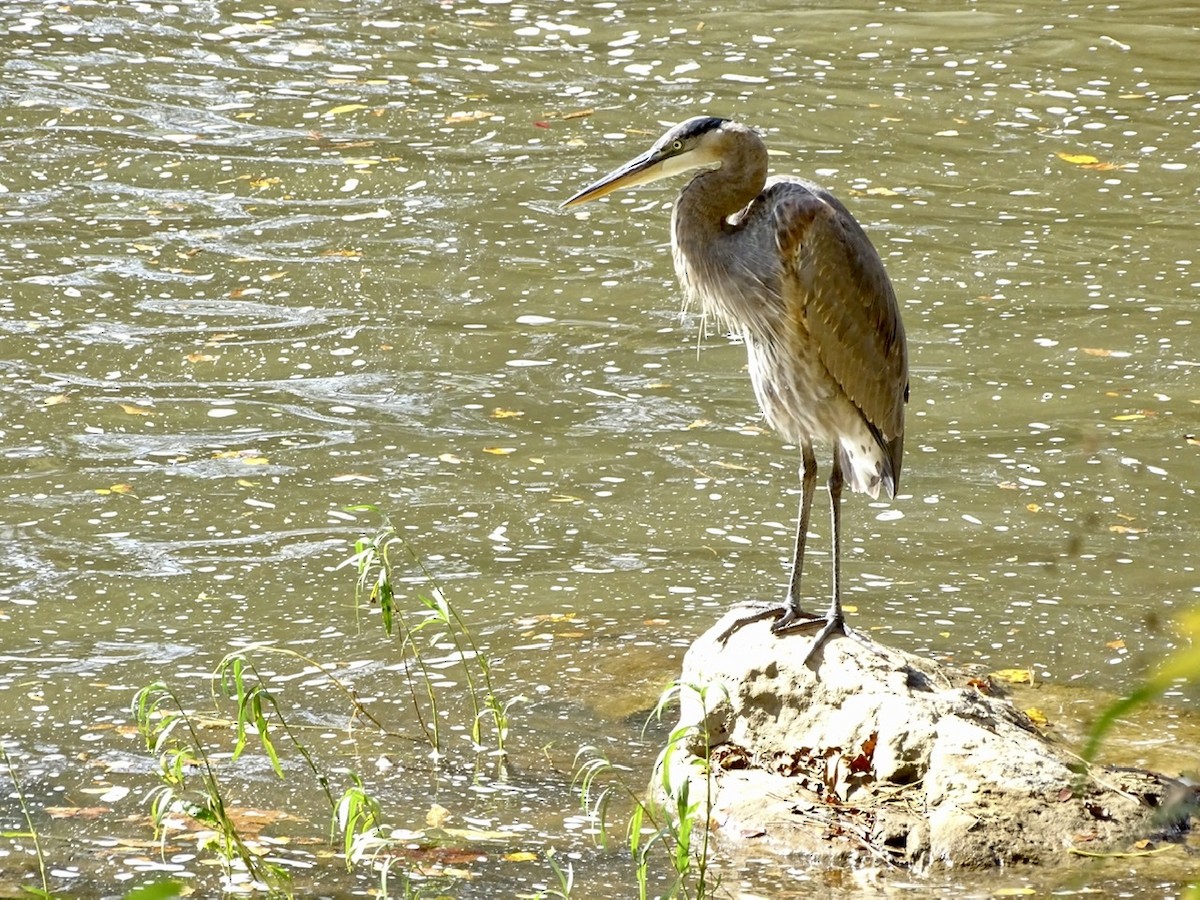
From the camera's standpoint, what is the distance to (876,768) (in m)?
4.54

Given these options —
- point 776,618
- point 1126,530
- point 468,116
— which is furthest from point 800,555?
point 468,116

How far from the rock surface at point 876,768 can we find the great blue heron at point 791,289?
262 mm

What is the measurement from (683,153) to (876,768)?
1917 millimetres

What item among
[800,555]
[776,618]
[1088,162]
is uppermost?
[1088,162]

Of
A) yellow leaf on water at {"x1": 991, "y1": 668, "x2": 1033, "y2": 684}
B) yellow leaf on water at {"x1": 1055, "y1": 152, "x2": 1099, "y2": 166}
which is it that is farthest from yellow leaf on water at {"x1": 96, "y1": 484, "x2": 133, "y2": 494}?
yellow leaf on water at {"x1": 1055, "y1": 152, "x2": 1099, "y2": 166}

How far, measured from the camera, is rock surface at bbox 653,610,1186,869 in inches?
168

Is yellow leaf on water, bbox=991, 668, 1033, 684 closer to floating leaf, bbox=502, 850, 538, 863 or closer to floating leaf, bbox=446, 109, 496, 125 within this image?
floating leaf, bbox=502, 850, 538, 863

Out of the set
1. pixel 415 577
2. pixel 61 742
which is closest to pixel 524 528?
pixel 415 577

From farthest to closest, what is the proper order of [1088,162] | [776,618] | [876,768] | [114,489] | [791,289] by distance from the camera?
[1088,162] < [114,489] < [791,289] < [776,618] < [876,768]

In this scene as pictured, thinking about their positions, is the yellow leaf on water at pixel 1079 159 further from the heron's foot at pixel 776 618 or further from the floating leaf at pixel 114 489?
the heron's foot at pixel 776 618

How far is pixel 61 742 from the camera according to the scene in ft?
17.0

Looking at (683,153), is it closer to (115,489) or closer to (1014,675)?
(1014,675)

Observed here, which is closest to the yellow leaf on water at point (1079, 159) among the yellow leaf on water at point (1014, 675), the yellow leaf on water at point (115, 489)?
the yellow leaf on water at point (1014, 675)

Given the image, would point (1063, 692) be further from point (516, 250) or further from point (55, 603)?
point (516, 250)
